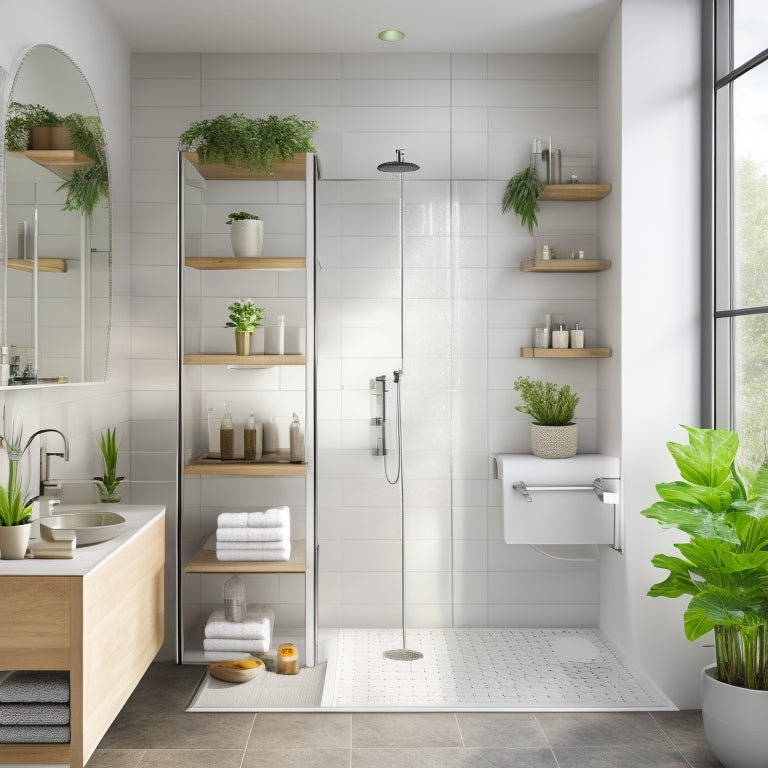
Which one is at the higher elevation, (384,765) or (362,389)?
(362,389)

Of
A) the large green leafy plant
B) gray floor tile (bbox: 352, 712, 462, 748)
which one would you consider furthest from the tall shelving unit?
the large green leafy plant

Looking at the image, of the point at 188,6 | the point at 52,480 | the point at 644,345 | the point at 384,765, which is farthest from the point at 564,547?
the point at 188,6

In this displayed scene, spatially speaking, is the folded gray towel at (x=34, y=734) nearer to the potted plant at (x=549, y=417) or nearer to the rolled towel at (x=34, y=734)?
the rolled towel at (x=34, y=734)

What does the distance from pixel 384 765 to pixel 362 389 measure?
1522 millimetres

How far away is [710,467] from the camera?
9.21 feet

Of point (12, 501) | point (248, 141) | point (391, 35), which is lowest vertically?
point (12, 501)

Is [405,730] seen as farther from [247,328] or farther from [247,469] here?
[247,328]

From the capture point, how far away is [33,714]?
216cm

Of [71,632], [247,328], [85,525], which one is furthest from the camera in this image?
[247,328]

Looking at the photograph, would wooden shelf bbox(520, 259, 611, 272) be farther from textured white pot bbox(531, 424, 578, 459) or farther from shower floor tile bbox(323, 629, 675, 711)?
shower floor tile bbox(323, 629, 675, 711)

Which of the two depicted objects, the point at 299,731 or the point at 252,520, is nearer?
the point at 299,731

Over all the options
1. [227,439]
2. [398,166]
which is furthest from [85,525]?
[398,166]

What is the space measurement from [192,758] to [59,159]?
2094 mm

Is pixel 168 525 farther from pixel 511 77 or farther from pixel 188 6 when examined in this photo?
pixel 511 77
